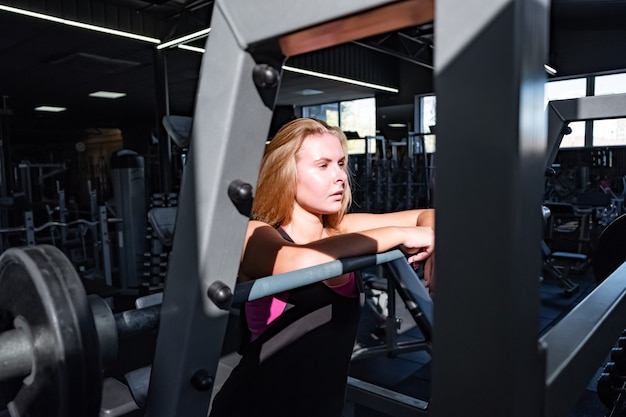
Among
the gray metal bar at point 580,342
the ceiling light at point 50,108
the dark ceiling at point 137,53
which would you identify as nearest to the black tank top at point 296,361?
the gray metal bar at point 580,342

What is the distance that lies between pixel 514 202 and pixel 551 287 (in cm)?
429

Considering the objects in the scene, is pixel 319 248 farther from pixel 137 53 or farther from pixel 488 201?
pixel 137 53

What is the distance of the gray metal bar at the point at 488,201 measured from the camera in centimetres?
28

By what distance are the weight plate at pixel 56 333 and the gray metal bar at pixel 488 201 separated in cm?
32

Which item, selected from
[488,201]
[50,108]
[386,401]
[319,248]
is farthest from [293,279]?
[50,108]

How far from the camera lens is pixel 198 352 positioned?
20.0 inches

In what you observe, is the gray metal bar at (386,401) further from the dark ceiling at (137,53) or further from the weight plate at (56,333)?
the dark ceiling at (137,53)

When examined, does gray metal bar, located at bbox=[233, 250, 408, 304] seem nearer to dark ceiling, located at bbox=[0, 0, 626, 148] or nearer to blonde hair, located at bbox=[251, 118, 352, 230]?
blonde hair, located at bbox=[251, 118, 352, 230]

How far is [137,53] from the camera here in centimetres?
613

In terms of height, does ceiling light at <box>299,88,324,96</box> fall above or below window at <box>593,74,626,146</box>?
above

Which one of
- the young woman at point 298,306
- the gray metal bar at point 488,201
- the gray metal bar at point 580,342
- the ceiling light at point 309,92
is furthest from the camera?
the ceiling light at point 309,92

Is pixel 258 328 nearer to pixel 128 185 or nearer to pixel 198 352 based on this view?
pixel 198 352

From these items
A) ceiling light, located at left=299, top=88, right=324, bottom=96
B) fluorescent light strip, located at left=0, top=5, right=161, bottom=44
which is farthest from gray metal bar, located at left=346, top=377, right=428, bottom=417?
ceiling light, located at left=299, top=88, right=324, bottom=96

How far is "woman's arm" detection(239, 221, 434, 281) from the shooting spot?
27.0 inches
